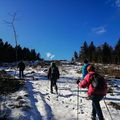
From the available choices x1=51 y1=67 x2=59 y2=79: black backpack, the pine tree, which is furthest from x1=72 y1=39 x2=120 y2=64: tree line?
x1=51 y1=67 x2=59 y2=79: black backpack

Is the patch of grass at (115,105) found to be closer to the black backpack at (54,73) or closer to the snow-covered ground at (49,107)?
the snow-covered ground at (49,107)

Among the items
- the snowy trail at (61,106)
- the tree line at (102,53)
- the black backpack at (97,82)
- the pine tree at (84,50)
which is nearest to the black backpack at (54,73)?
the snowy trail at (61,106)

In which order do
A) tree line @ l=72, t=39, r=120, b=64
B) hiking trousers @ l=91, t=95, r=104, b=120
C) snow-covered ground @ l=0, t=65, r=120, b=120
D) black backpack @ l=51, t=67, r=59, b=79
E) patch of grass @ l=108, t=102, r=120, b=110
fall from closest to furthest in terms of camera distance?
hiking trousers @ l=91, t=95, r=104, b=120
snow-covered ground @ l=0, t=65, r=120, b=120
patch of grass @ l=108, t=102, r=120, b=110
black backpack @ l=51, t=67, r=59, b=79
tree line @ l=72, t=39, r=120, b=64

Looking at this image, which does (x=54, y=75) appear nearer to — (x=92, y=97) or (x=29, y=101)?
(x=29, y=101)

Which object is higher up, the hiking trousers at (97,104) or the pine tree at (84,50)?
the pine tree at (84,50)

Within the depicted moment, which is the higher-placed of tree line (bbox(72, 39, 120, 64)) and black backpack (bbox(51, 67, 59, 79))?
tree line (bbox(72, 39, 120, 64))

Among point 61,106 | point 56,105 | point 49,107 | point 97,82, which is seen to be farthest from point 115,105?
point 97,82

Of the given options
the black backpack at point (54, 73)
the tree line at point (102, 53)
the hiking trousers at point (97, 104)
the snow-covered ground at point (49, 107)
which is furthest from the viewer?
the tree line at point (102, 53)

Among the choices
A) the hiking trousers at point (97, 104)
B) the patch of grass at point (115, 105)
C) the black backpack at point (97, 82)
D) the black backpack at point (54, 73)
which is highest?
the black backpack at point (54, 73)

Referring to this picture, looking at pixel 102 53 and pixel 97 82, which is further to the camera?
pixel 102 53

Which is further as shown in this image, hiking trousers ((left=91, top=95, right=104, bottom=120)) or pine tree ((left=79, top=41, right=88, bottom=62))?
pine tree ((left=79, top=41, right=88, bottom=62))

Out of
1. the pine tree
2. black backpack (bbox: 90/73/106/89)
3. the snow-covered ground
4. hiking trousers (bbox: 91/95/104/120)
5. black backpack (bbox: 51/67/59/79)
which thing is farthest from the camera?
the pine tree

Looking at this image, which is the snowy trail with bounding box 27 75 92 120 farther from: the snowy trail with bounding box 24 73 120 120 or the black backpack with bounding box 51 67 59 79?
the black backpack with bounding box 51 67 59 79

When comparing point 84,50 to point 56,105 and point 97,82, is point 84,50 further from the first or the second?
point 97,82
